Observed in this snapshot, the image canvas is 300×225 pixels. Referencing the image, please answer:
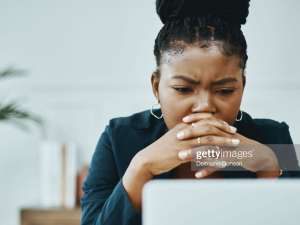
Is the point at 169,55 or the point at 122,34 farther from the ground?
the point at 122,34

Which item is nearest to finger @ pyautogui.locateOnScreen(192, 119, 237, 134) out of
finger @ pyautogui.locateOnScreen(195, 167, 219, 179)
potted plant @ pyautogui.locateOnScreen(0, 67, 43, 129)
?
finger @ pyautogui.locateOnScreen(195, 167, 219, 179)

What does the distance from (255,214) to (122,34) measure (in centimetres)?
120

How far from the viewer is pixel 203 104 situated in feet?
3.23

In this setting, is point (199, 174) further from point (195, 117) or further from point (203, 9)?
point (203, 9)

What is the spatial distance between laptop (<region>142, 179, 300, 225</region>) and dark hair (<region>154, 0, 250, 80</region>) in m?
0.52

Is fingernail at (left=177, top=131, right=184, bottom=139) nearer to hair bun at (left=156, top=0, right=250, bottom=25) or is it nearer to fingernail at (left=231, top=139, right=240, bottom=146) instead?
fingernail at (left=231, top=139, right=240, bottom=146)

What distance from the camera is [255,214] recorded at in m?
0.54

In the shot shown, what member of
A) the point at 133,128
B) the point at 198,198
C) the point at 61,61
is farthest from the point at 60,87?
the point at 198,198

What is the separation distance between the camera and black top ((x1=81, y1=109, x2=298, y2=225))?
39.6 inches

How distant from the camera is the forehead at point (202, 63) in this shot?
0.97 m

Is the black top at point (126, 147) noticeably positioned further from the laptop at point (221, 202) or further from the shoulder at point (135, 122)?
the laptop at point (221, 202)

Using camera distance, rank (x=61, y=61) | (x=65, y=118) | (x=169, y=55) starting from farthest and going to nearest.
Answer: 1. (x=65, y=118)
2. (x=61, y=61)
3. (x=169, y=55)

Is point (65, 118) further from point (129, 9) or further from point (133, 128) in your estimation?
point (133, 128)

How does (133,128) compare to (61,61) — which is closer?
(133,128)
